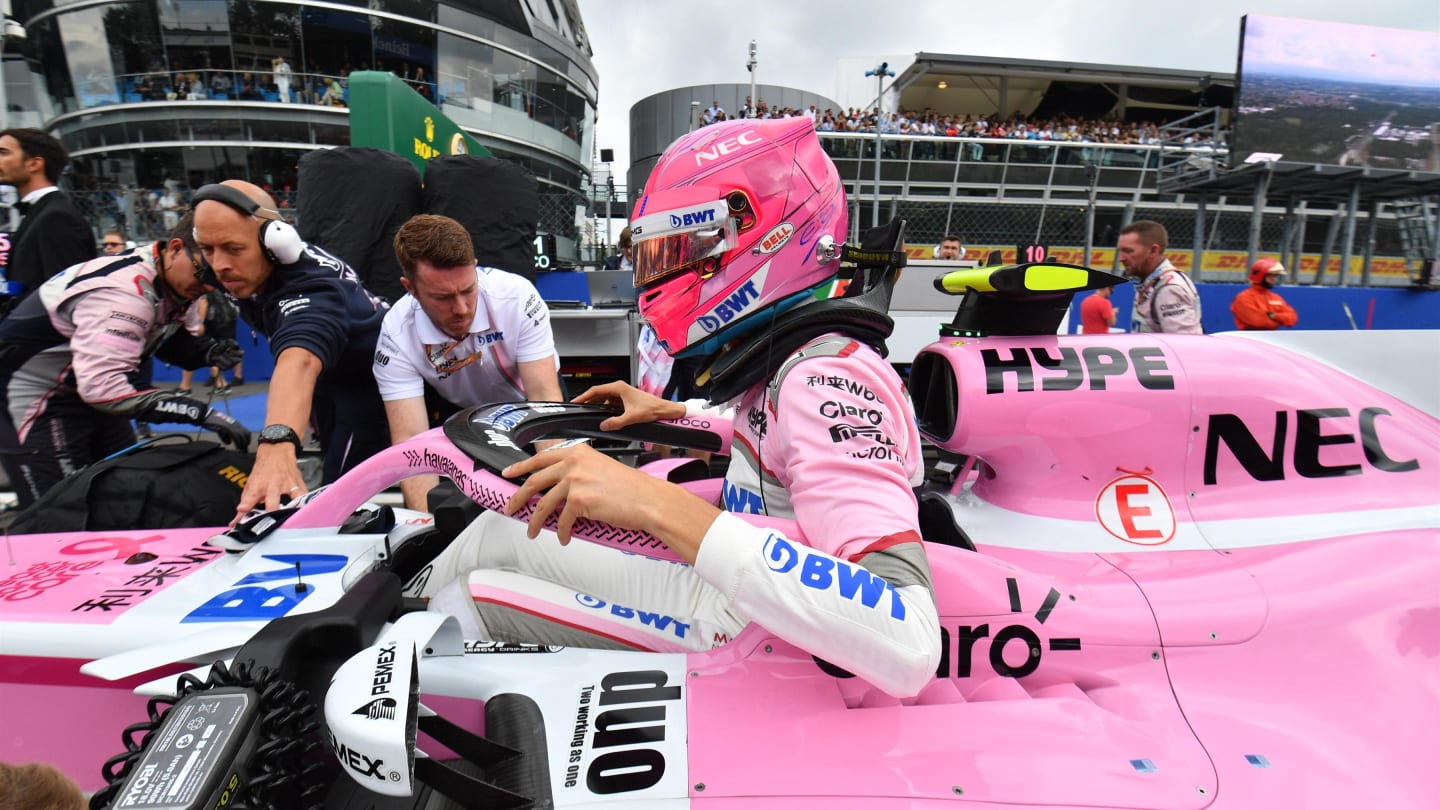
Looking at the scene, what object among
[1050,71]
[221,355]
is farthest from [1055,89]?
[221,355]

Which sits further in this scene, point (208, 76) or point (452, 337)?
point (208, 76)

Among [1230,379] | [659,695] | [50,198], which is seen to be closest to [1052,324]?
[1230,379]

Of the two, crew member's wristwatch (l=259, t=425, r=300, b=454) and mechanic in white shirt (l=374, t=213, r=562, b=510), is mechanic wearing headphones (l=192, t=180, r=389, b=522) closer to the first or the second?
crew member's wristwatch (l=259, t=425, r=300, b=454)

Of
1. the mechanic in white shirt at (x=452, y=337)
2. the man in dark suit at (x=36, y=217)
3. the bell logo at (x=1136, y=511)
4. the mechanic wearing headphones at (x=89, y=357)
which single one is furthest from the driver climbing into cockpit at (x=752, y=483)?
the man in dark suit at (x=36, y=217)

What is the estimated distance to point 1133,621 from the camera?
Result: 138 cm

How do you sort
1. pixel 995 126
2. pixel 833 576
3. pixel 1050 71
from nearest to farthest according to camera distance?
pixel 833 576 < pixel 995 126 < pixel 1050 71

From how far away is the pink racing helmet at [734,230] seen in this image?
150 cm

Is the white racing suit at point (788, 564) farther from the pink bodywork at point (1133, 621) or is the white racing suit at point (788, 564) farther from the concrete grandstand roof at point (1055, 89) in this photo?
the concrete grandstand roof at point (1055, 89)

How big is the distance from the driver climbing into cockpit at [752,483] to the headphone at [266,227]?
1.58 meters

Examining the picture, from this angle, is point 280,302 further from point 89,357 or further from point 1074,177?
point 1074,177

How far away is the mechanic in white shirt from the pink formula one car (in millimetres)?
1182

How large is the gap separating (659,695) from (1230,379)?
1627 millimetres

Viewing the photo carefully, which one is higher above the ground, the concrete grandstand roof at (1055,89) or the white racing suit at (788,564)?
the concrete grandstand roof at (1055,89)

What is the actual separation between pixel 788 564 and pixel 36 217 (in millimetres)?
4610
